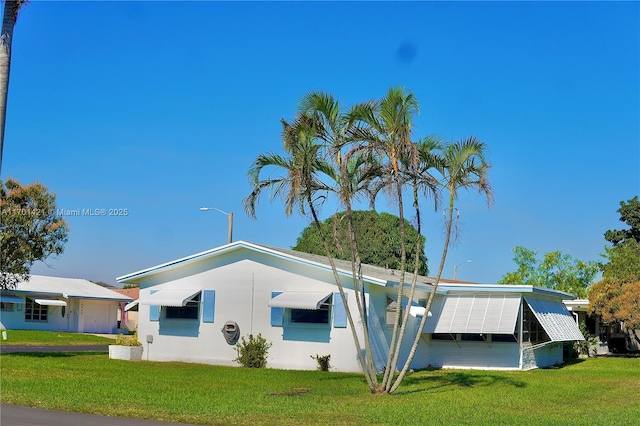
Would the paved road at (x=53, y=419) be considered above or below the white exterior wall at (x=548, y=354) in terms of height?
below

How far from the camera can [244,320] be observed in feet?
77.3

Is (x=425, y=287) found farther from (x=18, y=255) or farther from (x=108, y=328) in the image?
(x=108, y=328)

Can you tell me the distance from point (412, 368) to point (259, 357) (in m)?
4.58

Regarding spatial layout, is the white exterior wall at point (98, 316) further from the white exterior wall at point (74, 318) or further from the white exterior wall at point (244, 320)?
the white exterior wall at point (244, 320)

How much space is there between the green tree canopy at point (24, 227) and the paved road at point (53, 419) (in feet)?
39.1

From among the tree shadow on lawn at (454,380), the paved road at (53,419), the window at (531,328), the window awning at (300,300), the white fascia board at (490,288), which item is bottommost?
the paved road at (53,419)

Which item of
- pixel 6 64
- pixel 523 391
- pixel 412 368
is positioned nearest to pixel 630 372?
pixel 412 368

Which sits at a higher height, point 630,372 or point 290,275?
point 290,275

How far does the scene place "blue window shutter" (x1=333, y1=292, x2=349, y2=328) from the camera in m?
21.9

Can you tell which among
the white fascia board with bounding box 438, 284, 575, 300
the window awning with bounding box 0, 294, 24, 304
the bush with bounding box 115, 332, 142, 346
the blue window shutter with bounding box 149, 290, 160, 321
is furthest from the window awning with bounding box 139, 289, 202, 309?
the window awning with bounding box 0, 294, 24, 304

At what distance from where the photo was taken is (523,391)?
57.7 ft

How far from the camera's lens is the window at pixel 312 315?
73.6 ft

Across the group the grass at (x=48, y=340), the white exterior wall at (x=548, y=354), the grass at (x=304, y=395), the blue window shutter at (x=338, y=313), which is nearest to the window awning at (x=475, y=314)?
the grass at (x=304, y=395)

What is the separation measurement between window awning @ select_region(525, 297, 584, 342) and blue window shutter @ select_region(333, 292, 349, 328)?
6.72m
